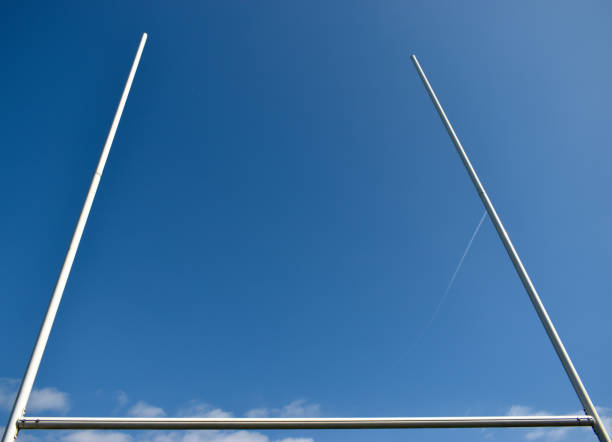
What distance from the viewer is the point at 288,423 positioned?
242cm

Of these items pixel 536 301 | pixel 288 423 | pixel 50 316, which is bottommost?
pixel 288 423

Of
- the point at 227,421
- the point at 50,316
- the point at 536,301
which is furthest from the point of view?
the point at 536,301

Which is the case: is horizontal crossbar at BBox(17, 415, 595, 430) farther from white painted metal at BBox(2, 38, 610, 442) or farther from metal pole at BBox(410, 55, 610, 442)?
metal pole at BBox(410, 55, 610, 442)

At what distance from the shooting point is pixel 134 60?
497 centimetres

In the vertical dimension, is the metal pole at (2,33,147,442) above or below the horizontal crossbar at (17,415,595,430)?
above

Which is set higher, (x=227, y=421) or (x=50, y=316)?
(x=50, y=316)

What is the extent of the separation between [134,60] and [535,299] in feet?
18.2

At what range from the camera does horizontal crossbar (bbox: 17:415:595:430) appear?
2.26 metres

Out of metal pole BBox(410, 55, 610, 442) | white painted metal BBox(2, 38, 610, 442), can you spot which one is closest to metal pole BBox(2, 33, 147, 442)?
white painted metal BBox(2, 38, 610, 442)

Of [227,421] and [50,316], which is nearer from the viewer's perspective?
[227,421]

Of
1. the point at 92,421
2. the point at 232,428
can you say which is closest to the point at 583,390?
the point at 232,428

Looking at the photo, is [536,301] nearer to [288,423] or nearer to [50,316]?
[288,423]

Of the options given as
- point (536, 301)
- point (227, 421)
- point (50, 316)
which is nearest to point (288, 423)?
point (227, 421)

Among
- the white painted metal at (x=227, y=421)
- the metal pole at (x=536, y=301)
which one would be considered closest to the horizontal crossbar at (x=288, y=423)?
Answer: the white painted metal at (x=227, y=421)
